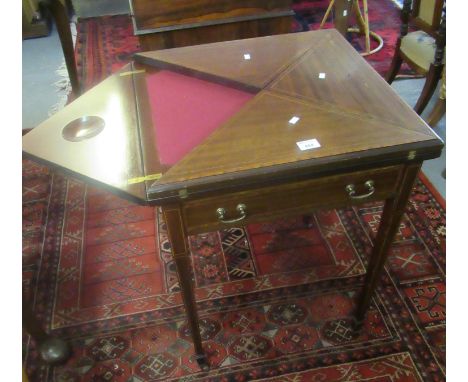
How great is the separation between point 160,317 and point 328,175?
105 centimetres

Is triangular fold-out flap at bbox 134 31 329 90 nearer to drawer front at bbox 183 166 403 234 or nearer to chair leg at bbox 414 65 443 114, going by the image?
drawer front at bbox 183 166 403 234

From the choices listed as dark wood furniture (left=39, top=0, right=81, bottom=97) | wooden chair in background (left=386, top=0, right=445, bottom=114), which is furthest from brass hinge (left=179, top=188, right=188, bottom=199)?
dark wood furniture (left=39, top=0, right=81, bottom=97)

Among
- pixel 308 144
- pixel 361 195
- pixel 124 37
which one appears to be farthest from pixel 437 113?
pixel 124 37

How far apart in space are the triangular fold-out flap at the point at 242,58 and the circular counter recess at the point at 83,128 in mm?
401

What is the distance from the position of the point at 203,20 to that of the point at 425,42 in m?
1.46

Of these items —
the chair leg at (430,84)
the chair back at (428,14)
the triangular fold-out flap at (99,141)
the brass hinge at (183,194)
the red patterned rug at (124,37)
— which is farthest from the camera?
the red patterned rug at (124,37)

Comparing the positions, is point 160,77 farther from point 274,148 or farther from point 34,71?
point 34,71

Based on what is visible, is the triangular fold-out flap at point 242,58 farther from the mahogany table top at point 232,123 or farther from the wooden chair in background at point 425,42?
the wooden chair in background at point 425,42

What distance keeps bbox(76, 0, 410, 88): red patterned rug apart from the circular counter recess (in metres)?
2.13

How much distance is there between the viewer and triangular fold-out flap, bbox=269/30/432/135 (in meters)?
1.32

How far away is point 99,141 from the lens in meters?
1.36

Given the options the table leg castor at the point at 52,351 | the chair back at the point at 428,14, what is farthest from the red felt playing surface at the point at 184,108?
the chair back at the point at 428,14

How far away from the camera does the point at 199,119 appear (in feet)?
4.55

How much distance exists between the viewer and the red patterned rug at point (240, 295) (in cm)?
166
